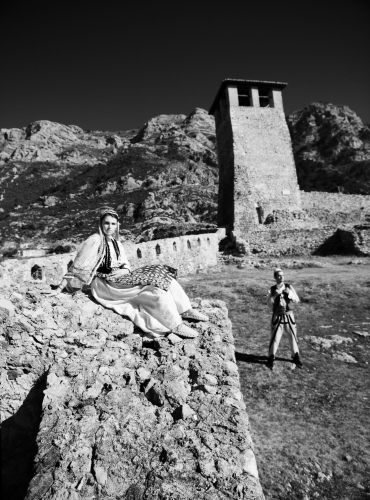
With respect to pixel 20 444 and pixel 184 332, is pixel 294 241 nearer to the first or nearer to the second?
pixel 184 332

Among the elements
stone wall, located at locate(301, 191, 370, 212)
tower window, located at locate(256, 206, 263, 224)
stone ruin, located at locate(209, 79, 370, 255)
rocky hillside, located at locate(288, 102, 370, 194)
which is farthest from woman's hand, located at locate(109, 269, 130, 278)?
rocky hillside, located at locate(288, 102, 370, 194)

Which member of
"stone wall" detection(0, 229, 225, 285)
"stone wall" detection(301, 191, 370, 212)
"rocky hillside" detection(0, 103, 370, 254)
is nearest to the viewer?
"stone wall" detection(0, 229, 225, 285)

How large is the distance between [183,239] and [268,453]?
13.7 m

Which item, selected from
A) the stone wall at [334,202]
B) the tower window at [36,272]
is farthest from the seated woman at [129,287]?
the stone wall at [334,202]

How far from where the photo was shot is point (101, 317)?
2.89 metres

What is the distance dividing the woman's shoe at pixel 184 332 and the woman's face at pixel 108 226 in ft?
4.91

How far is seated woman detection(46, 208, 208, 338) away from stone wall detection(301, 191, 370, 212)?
27446 mm

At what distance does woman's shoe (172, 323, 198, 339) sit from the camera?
3035mm

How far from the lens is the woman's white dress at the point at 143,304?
9.86 feet

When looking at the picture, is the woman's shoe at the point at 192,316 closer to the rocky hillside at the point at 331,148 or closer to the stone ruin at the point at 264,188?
the stone ruin at the point at 264,188

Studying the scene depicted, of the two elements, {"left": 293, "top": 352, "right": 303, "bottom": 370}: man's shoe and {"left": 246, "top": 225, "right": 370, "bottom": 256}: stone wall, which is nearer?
{"left": 293, "top": 352, "right": 303, "bottom": 370}: man's shoe

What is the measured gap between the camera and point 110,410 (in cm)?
201

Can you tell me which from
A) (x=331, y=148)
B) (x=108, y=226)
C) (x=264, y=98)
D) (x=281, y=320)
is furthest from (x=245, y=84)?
(x=331, y=148)

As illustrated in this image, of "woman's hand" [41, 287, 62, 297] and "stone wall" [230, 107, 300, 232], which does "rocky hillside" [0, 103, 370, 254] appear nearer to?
"stone wall" [230, 107, 300, 232]
